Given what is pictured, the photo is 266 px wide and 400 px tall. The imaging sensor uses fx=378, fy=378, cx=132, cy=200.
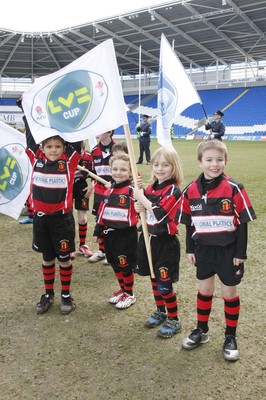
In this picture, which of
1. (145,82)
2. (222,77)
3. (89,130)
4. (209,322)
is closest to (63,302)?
(209,322)

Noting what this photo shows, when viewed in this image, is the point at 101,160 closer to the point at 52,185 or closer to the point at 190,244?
the point at 52,185

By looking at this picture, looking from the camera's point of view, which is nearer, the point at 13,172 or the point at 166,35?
the point at 13,172

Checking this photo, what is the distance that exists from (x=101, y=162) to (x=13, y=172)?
1013mm

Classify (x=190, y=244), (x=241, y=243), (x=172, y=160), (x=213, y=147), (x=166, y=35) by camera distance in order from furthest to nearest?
(x=166, y=35) → (x=172, y=160) → (x=190, y=244) → (x=213, y=147) → (x=241, y=243)

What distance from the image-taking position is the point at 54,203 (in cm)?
334

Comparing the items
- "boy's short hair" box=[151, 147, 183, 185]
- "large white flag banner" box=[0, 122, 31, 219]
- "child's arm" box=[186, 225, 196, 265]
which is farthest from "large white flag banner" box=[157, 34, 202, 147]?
"large white flag banner" box=[0, 122, 31, 219]

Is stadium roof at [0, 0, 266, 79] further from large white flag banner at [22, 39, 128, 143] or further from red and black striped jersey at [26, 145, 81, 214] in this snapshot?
red and black striped jersey at [26, 145, 81, 214]

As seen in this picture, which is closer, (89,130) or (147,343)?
(147,343)

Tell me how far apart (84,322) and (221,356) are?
116 cm

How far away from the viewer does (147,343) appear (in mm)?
2891

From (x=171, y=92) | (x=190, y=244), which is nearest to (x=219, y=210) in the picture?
(x=190, y=244)

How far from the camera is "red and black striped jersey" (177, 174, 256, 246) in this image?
256cm

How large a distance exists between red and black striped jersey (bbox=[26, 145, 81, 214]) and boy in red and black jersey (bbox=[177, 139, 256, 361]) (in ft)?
3.69

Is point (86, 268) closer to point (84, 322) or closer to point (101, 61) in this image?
point (84, 322)
